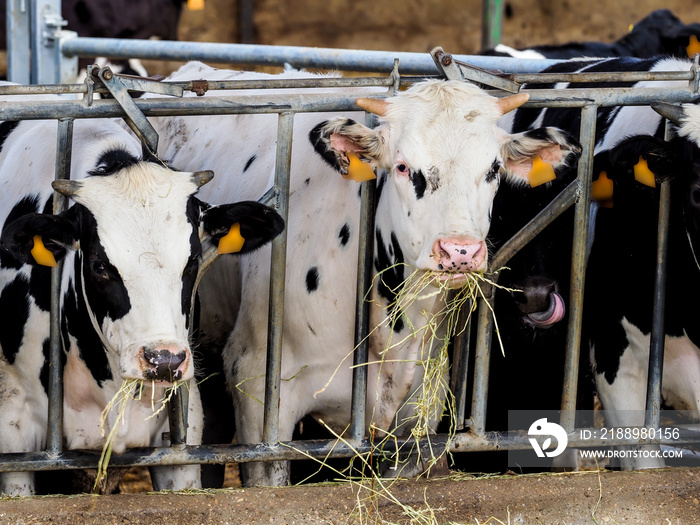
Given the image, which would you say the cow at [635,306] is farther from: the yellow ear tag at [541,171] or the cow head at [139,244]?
the cow head at [139,244]

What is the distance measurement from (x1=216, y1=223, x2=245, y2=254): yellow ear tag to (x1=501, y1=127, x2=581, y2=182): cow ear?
0.98 meters

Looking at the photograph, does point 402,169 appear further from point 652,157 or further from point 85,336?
point 85,336

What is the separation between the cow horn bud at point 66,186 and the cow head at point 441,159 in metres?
0.83

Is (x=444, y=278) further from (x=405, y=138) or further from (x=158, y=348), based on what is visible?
(x=158, y=348)

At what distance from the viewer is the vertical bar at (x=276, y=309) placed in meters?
3.62

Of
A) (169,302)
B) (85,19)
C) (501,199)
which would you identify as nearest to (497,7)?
(85,19)

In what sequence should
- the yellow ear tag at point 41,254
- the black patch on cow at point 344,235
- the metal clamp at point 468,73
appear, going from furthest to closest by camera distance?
the black patch on cow at point 344,235
the metal clamp at point 468,73
the yellow ear tag at point 41,254

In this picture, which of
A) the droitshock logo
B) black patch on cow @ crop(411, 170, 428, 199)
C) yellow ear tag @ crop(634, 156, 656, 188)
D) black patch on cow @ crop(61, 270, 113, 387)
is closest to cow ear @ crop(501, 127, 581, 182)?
yellow ear tag @ crop(634, 156, 656, 188)

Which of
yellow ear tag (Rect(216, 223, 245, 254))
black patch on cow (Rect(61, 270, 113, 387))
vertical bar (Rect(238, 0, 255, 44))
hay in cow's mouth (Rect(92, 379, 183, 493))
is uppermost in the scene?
vertical bar (Rect(238, 0, 255, 44))

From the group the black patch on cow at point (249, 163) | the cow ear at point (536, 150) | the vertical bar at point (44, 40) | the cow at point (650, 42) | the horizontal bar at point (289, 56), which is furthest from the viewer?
the cow at point (650, 42)

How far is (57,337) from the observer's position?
138 inches

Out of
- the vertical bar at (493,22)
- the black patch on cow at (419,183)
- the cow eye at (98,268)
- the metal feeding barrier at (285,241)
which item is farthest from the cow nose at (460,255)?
the vertical bar at (493,22)

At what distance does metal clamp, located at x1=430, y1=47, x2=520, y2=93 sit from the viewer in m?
3.72

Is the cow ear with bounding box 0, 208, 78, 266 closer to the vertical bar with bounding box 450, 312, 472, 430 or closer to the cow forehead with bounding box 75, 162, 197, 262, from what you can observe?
the cow forehead with bounding box 75, 162, 197, 262
